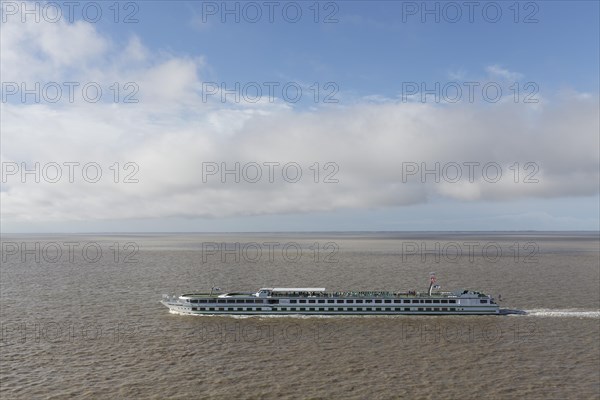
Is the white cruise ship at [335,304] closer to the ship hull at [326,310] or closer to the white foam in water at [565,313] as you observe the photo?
the ship hull at [326,310]

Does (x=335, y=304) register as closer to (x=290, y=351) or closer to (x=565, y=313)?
(x=290, y=351)

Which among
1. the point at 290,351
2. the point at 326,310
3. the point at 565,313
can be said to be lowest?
the point at 290,351

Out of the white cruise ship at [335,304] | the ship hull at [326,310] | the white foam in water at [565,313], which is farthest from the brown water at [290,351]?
the white cruise ship at [335,304]

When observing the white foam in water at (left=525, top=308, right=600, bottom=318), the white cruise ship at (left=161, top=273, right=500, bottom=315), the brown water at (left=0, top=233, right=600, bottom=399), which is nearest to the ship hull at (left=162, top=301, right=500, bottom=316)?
the white cruise ship at (left=161, top=273, right=500, bottom=315)

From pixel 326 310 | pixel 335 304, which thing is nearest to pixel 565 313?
pixel 335 304

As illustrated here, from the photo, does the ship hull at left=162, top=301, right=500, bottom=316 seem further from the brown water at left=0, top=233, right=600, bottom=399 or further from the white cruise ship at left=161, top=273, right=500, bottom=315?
the brown water at left=0, top=233, right=600, bottom=399

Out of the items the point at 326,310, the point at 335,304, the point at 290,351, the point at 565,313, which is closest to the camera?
the point at 290,351
